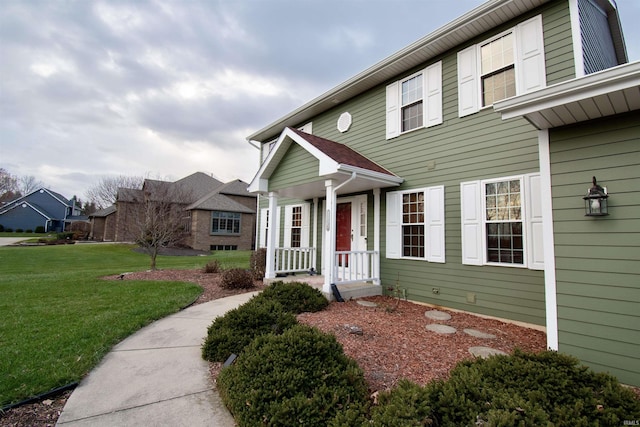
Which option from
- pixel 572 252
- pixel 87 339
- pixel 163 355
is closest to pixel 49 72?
pixel 87 339

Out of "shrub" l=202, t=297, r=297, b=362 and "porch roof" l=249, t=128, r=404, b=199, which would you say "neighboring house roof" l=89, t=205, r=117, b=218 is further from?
"shrub" l=202, t=297, r=297, b=362

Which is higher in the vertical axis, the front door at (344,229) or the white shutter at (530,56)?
the white shutter at (530,56)

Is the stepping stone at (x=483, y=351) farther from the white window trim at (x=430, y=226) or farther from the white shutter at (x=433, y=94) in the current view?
the white shutter at (x=433, y=94)

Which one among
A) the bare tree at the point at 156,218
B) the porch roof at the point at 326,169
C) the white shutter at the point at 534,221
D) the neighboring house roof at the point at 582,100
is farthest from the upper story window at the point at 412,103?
the bare tree at the point at 156,218

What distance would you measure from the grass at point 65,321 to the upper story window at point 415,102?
20.8ft

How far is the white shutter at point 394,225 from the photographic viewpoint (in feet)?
22.0

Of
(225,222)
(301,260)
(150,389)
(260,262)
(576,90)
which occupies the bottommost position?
(150,389)

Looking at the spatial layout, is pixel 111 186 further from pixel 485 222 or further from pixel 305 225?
pixel 485 222

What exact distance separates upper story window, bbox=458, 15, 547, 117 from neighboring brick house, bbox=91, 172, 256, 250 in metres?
16.6

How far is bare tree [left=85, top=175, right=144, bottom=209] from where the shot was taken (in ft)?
79.1

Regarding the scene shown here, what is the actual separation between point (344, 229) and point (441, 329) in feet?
13.0

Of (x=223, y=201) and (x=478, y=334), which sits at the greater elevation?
(x=223, y=201)

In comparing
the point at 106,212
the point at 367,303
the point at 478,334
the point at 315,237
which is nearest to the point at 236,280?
the point at 315,237

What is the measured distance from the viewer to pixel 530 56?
5.03m
